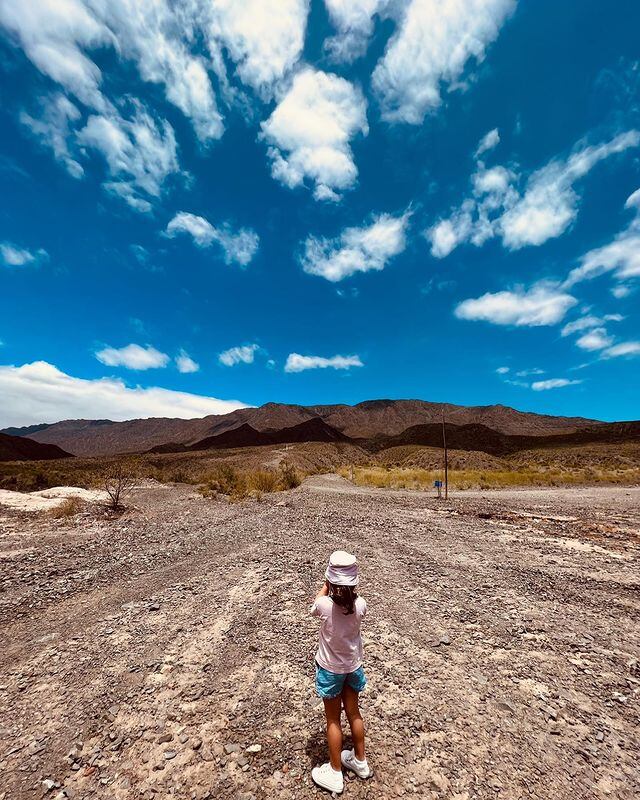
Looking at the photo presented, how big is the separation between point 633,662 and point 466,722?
281 centimetres

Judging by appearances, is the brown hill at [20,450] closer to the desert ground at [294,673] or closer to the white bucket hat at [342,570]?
the desert ground at [294,673]

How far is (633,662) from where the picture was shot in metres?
4.84

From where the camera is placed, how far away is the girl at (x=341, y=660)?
125 inches

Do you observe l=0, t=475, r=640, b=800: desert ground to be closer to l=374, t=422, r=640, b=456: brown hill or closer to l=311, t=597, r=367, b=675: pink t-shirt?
l=311, t=597, r=367, b=675: pink t-shirt

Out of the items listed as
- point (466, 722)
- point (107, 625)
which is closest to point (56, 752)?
point (107, 625)

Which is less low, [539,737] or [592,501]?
[592,501]

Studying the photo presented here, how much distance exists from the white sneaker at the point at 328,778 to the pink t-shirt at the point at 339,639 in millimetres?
753

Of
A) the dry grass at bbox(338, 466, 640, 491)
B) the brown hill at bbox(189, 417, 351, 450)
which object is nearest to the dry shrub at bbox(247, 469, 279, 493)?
the dry grass at bbox(338, 466, 640, 491)

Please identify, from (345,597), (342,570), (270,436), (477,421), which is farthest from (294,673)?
(477,421)

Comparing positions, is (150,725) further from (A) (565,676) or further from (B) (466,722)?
(A) (565,676)

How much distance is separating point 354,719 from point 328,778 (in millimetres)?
443

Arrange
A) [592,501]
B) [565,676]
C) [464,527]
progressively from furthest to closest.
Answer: [592,501]
[464,527]
[565,676]

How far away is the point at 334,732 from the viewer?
318 cm

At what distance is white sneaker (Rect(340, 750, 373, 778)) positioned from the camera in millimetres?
3148
